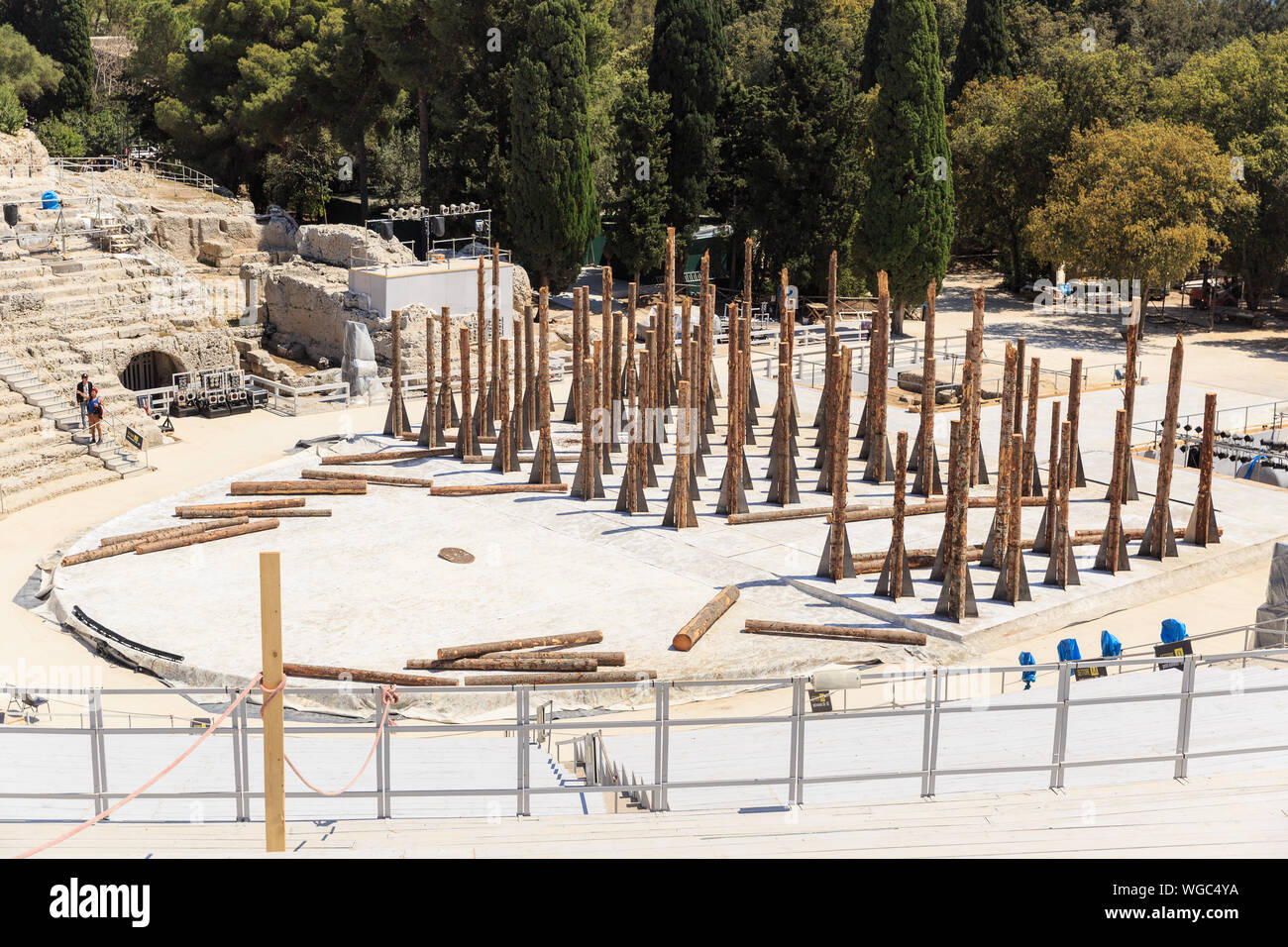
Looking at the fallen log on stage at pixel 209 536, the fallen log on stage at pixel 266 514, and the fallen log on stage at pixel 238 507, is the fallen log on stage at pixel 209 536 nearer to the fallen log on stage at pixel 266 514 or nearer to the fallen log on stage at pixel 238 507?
the fallen log on stage at pixel 266 514

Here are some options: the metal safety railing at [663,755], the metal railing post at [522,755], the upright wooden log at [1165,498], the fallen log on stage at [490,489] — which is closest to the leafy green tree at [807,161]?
the fallen log on stage at [490,489]

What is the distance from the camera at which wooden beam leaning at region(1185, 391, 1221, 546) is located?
24.1 metres

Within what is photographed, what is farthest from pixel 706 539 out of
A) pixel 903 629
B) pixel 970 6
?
pixel 970 6

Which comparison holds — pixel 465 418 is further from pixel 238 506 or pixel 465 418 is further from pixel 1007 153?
pixel 1007 153

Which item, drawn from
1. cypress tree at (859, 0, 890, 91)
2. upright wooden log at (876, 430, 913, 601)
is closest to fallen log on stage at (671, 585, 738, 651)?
upright wooden log at (876, 430, 913, 601)

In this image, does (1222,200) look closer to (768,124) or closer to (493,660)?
(768,124)

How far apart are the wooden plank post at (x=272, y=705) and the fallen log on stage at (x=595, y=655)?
9.67 m

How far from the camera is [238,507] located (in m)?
25.7

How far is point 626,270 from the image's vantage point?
163ft

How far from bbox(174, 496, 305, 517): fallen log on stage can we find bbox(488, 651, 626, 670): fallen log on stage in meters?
7.83

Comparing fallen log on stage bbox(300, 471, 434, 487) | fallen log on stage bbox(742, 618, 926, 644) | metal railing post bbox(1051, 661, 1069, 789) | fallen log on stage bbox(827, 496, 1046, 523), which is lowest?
fallen log on stage bbox(742, 618, 926, 644)

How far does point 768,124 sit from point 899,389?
12462 millimetres

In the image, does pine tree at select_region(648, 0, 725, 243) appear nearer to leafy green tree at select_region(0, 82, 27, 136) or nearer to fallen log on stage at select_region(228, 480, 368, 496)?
leafy green tree at select_region(0, 82, 27, 136)

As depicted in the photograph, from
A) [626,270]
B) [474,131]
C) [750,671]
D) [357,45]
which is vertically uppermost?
[357,45]
